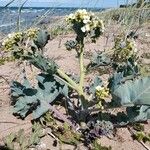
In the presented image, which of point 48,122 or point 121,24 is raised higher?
point 121,24

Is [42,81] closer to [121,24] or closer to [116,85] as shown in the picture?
[116,85]

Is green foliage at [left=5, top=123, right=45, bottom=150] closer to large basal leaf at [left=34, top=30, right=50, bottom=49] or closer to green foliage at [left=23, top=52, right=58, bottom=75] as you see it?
green foliage at [left=23, top=52, right=58, bottom=75]

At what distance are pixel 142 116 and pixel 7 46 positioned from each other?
3.28 ft

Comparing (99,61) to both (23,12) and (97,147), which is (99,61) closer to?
(97,147)

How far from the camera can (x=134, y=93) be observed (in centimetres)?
271

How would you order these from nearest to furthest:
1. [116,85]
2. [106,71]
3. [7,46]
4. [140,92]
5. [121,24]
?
[140,92] → [116,85] → [7,46] → [106,71] → [121,24]

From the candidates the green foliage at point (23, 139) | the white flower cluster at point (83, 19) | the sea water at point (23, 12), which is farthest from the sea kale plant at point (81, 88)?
Answer: the sea water at point (23, 12)

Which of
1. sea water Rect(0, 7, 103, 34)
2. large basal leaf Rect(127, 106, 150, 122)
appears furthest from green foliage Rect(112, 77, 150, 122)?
sea water Rect(0, 7, 103, 34)

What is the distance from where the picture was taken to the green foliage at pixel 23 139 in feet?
9.32

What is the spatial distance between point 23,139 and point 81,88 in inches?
20.9

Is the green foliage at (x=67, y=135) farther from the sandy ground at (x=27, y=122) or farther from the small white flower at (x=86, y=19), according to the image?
the small white flower at (x=86, y=19)

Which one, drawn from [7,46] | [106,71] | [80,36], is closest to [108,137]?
[80,36]

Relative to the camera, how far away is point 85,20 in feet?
9.51

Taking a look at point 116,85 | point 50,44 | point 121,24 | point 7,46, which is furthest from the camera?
point 50,44
